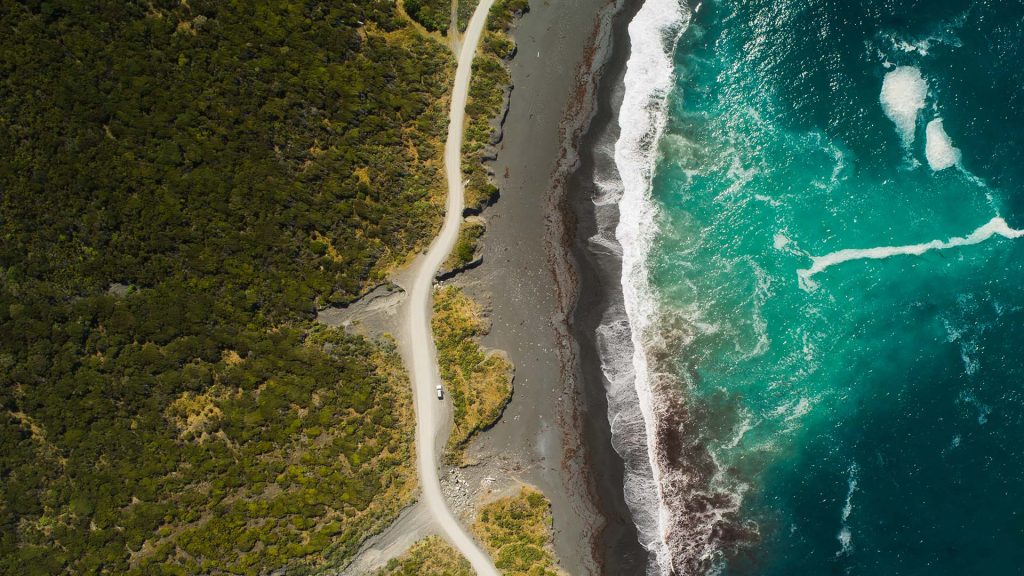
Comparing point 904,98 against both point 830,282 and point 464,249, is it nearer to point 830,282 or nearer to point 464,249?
point 830,282

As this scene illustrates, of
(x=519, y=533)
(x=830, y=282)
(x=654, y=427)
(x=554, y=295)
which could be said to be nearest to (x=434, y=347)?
(x=554, y=295)

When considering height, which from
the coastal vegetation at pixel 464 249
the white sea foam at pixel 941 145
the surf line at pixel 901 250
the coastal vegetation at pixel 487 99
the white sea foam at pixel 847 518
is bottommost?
the white sea foam at pixel 847 518

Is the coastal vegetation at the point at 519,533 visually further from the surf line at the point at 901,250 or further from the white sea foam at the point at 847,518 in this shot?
the surf line at the point at 901,250

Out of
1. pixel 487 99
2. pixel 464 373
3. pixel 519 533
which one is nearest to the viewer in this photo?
pixel 519 533

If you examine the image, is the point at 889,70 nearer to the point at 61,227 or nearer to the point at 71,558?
the point at 61,227

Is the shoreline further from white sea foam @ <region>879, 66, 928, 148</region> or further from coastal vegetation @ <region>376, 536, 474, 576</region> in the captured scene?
white sea foam @ <region>879, 66, 928, 148</region>

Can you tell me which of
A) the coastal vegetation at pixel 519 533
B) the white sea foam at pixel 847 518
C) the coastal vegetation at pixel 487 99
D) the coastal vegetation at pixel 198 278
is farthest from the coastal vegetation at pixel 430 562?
the white sea foam at pixel 847 518
